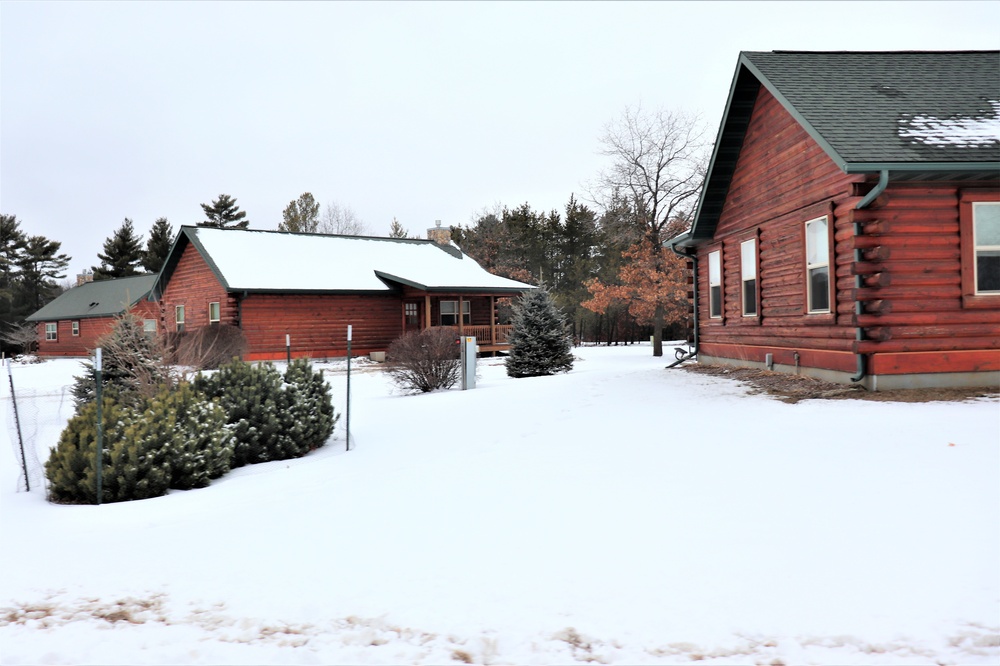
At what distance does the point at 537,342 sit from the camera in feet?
63.6

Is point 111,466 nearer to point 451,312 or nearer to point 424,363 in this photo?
point 424,363

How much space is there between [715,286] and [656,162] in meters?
15.1

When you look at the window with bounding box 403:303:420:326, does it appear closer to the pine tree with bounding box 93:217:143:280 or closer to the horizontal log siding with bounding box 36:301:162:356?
the horizontal log siding with bounding box 36:301:162:356

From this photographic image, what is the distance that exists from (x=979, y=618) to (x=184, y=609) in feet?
14.2

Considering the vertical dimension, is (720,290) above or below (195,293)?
below

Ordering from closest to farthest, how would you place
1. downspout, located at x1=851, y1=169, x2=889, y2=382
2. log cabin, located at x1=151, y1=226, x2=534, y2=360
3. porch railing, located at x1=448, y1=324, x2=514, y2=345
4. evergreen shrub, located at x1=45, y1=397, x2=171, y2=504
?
evergreen shrub, located at x1=45, y1=397, x2=171, y2=504 < downspout, located at x1=851, y1=169, x2=889, y2=382 < log cabin, located at x1=151, y1=226, x2=534, y2=360 < porch railing, located at x1=448, y1=324, x2=514, y2=345

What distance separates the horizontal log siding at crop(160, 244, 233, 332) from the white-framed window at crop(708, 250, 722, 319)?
1802 cm

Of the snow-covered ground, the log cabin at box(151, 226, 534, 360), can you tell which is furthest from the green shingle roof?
the log cabin at box(151, 226, 534, 360)

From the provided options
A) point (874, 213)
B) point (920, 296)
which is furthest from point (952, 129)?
point (920, 296)

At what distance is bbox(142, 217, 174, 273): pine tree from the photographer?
58094mm

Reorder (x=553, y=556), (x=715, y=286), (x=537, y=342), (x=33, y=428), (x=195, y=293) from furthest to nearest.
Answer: (x=195, y=293) < (x=537, y=342) < (x=715, y=286) < (x=33, y=428) < (x=553, y=556)

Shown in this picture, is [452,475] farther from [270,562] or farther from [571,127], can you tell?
[571,127]

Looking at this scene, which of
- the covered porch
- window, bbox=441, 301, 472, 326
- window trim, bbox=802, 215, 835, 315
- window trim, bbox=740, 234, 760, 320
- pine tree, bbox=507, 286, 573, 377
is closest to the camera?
window trim, bbox=802, 215, 835, 315

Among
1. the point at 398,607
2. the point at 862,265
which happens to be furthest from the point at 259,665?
the point at 862,265
